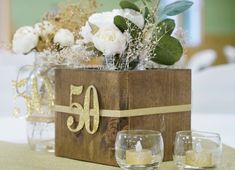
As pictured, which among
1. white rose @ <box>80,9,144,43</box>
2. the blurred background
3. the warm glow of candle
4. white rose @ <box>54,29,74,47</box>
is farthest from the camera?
the blurred background

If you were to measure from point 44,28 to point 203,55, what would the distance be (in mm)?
5918

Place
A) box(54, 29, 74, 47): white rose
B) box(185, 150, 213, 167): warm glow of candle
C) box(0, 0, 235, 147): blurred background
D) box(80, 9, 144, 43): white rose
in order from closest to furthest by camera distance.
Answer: box(185, 150, 213, 167): warm glow of candle → box(80, 9, 144, 43): white rose → box(54, 29, 74, 47): white rose → box(0, 0, 235, 147): blurred background

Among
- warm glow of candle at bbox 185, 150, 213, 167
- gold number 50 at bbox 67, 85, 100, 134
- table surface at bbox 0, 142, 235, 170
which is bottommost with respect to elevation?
table surface at bbox 0, 142, 235, 170

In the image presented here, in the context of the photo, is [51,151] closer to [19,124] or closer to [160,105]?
[160,105]

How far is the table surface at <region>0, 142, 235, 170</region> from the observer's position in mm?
1094

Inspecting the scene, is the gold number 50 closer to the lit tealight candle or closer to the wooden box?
the wooden box

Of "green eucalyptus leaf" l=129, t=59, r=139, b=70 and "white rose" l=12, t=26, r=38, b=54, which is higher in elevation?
"white rose" l=12, t=26, r=38, b=54

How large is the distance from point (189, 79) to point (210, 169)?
26 centimetres

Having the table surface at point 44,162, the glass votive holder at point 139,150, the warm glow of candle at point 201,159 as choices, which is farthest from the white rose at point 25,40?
the warm glow of candle at point 201,159

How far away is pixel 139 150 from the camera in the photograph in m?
1.01

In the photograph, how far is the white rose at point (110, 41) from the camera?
1.08 meters

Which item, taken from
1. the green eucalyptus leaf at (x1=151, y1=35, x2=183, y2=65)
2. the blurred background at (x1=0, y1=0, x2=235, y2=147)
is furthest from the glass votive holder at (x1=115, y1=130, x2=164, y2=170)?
the blurred background at (x1=0, y1=0, x2=235, y2=147)

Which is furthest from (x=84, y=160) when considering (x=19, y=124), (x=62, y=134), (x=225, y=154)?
Answer: (x=19, y=124)

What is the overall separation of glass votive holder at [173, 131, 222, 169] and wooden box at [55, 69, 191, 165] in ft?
0.31
